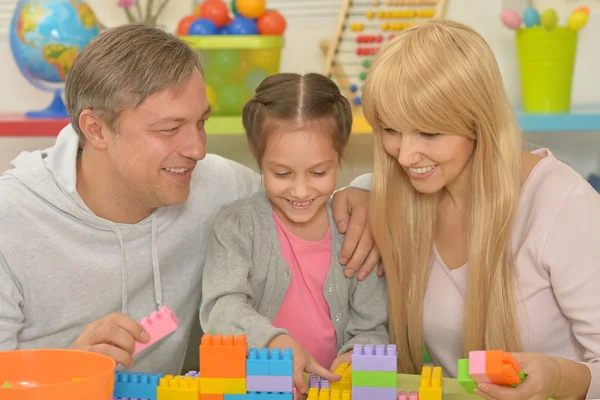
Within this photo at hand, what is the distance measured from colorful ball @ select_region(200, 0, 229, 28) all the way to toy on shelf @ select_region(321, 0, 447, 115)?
1.12 ft

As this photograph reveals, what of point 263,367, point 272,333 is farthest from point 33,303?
point 263,367

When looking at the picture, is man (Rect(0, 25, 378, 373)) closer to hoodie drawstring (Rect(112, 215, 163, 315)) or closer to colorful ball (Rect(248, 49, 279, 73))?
hoodie drawstring (Rect(112, 215, 163, 315))

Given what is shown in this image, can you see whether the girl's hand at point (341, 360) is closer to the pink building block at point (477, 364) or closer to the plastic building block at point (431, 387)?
the plastic building block at point (431, 387)

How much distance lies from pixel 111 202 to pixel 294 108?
42 centimetres

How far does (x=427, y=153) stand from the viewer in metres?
1.31

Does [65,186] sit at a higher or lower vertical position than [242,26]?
lower

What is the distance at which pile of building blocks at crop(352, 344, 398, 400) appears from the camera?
1.08 meters

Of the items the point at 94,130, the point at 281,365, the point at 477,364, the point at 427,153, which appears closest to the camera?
the point at 477,364

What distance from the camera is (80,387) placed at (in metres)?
0.92

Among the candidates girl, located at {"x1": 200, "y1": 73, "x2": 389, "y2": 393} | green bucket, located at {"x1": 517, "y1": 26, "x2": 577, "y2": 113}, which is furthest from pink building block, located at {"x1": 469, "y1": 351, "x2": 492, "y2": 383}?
green bucket, located at {"x1": 517, "y1": 26, "x2": 577, "y2": 113}

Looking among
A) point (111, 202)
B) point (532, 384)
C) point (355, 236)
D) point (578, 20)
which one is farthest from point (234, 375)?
point (578, 20)

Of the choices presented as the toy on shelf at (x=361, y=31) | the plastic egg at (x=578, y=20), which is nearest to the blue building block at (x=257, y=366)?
the toy on shelf at (x=361, y=31)

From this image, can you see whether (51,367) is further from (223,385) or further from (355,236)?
(355,236)

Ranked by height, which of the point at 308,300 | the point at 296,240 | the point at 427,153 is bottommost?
the point at 308,300
